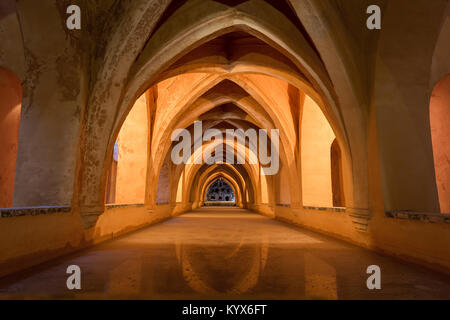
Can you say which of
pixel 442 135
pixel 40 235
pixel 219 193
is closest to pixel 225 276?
pixel 40 235

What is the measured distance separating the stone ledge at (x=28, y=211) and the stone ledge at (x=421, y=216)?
436cm

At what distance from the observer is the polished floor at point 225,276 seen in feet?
6.76

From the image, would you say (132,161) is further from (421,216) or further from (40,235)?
(421,216)

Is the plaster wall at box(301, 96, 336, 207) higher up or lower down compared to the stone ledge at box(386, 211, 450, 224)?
higher up

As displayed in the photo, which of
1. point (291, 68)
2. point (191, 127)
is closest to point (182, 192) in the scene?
Result: point (191, 127)

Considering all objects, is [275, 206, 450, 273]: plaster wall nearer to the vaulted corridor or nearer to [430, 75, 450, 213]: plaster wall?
the vaulted corridor

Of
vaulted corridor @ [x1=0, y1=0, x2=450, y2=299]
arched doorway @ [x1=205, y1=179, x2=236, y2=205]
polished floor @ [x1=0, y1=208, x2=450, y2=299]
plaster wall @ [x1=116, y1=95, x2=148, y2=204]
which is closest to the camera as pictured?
polished floor @ [x1=0, y1=208, x2=450, y2=299]

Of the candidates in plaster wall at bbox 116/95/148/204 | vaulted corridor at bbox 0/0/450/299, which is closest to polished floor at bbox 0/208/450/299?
vaulted corridor at bbox 0/0/450/299

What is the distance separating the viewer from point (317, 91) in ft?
17.5

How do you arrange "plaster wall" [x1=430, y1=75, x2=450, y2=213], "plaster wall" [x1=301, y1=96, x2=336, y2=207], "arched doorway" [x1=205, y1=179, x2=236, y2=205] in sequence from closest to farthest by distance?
"plaster wall" [x1=430, y1=75, x2=450, y2=213] → "plaster wall" [x1=301, y1=96, x2=336, y2=207] → "arched doorway" [x1=205, y1=179, x2=236, y2=205]

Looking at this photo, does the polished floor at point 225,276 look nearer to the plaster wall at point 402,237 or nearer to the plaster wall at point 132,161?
the plaster wall at point 402,237

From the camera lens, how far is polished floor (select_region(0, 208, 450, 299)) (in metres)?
2.06

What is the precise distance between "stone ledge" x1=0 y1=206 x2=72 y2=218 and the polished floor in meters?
0.59

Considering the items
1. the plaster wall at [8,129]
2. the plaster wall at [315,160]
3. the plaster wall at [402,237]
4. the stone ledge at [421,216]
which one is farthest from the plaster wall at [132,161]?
the stone ledge at [421,216]
